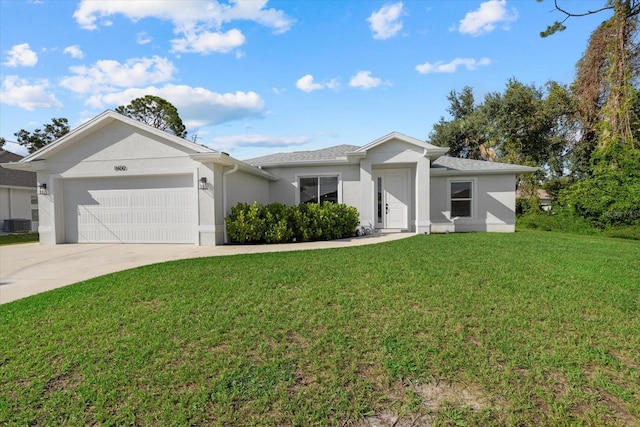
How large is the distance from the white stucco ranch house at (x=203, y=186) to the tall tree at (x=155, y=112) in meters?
21.3

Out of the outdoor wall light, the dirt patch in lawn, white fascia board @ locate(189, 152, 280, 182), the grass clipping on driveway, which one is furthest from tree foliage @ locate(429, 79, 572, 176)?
the dirt patch in lawn

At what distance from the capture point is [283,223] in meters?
10.6

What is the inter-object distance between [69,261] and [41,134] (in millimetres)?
34863

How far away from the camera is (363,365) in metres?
3.06

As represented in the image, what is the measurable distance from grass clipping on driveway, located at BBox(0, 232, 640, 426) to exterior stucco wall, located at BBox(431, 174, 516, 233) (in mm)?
8451

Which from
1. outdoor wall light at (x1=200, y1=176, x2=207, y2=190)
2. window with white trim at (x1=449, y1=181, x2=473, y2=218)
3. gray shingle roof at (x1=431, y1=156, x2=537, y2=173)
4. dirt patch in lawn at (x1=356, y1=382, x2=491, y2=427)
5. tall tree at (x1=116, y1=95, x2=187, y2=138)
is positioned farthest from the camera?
tall tree at (x1=116, y1=95, x2=187, y2=138)

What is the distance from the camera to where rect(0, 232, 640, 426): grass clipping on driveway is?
8.26ft

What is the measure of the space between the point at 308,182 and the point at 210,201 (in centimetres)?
488

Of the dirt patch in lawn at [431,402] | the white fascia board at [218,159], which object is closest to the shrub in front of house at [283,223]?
the white fascia board at [218,159]

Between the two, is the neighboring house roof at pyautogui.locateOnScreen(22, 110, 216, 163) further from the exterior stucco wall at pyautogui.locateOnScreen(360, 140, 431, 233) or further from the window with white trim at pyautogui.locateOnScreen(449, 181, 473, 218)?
the window with white trim at pyautogui.locateOnScreen(449, 181, 473, 218)

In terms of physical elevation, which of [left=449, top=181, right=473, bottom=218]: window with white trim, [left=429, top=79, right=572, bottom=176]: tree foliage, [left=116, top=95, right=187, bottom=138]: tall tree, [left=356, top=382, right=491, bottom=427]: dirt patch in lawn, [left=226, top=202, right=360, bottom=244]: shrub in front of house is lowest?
[left=356, top=382, right=491, bottom=427]: dirt patch in lawn

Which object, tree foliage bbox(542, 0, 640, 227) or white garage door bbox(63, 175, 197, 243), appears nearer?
white garage door bbox(63, 175, 197, 243)

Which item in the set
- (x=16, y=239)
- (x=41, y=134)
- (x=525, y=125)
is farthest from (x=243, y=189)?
(x=41, y=134)

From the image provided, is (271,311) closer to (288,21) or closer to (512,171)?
(288,21)
